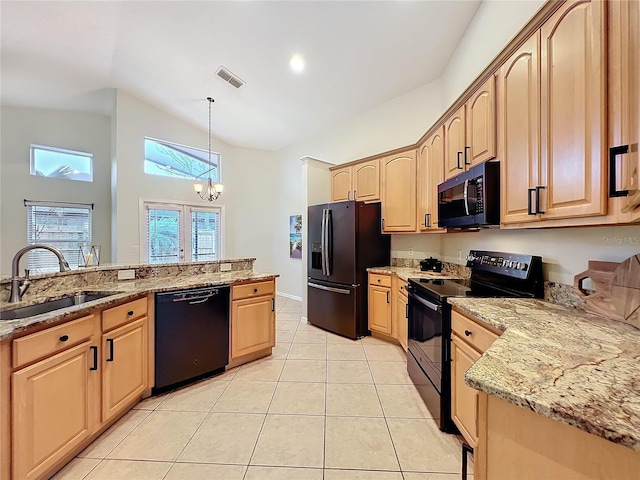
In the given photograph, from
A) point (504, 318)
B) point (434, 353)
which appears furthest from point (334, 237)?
point (504, 318)

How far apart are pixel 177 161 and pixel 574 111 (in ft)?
19.9

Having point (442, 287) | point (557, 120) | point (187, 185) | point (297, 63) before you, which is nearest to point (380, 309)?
point (442, 287)

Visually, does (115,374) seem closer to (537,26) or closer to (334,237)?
(334,237)

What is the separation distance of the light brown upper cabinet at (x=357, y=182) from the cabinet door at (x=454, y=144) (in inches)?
47.1

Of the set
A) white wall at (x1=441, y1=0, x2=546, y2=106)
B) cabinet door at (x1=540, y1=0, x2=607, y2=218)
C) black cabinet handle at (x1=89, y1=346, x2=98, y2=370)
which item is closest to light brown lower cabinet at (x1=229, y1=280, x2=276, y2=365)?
black cabinet handle at (x1=89, y1=346, x2=98, y2=370)

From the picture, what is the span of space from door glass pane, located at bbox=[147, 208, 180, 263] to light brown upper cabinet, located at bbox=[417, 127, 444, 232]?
4726mm

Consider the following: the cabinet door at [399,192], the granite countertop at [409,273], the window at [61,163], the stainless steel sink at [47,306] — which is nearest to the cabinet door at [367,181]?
the cabinet door at [399,192]

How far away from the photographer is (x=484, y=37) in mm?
2406

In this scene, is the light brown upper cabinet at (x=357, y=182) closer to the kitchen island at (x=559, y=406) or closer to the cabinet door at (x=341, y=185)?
the cabinet door at (x=341, y=185)

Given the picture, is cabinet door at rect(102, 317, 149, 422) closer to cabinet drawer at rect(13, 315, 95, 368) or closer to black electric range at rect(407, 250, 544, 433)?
cabinet drawer at rect(13, 315, 95, 368)

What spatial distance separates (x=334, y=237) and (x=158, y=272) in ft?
6.85

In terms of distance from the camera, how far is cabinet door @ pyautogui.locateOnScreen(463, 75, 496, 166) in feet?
5.75

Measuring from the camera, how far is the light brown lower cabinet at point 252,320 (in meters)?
2.62

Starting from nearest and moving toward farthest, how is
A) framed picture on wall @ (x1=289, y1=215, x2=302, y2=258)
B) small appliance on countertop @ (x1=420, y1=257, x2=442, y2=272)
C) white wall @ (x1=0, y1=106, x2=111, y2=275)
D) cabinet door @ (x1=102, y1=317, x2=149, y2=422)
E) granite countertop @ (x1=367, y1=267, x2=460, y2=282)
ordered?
cabinet door @ (x1=102, y1=317, x2=149, y2=422), granite countertop @ (x1=367, y1=267, x2=460, y2=282), small appliance on countertop @ (x1=420, y1=257, x2=442, y2=272), white wall @ (x1=0, y1=106, x2=111, y2=275), framed picture on wall @ (x1=289, y1=215, x2=302, y2=258)
